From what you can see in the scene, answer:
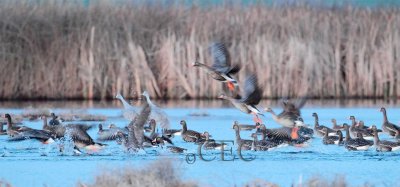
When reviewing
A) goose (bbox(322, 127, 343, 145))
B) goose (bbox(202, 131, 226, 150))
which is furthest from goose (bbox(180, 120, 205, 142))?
goose (bbox(322, 127, 343, 145))

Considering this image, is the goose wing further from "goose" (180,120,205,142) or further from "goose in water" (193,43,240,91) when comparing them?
"goose" (180,120,205,142)

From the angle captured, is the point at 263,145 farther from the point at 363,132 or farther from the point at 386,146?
the point at 363,132

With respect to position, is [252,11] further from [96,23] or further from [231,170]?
[231,170]

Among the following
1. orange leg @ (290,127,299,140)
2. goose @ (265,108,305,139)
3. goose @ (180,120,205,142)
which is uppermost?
goose @ (265,108,305,139)

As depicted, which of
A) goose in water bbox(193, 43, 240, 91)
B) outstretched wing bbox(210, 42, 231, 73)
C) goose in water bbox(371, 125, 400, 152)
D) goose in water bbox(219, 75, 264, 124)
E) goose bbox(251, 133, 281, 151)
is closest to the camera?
goose in water bbox(193, 43, 240, 91)

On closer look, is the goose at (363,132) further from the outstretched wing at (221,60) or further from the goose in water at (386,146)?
the outstretched wing at (221,60)

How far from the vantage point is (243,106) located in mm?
11930

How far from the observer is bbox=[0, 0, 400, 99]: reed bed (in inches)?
847

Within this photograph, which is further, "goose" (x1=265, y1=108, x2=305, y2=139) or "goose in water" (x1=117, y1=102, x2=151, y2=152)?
"goose" (x1=265, y1=108, x2=305, y2=139)

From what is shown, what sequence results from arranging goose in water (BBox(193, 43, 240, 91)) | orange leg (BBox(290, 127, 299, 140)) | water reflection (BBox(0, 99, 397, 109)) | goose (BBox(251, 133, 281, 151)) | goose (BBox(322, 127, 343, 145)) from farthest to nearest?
water reflection (BBox(0, 99, 397, 109)) → goose (BBox(322, 127, 343, 145)) → goose (BBox(251, 133, 281, 151)) → orange leg (BBox(290, 127, 299, 140)) → goose in water (BBox(193, 43, 240, 91))

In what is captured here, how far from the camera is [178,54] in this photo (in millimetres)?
21750

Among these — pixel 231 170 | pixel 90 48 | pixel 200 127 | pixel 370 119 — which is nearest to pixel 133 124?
pixel 231 170

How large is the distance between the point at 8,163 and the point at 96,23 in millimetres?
11114

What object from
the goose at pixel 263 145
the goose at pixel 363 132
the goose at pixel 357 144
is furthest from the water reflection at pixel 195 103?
the goose at pixel 263 145
